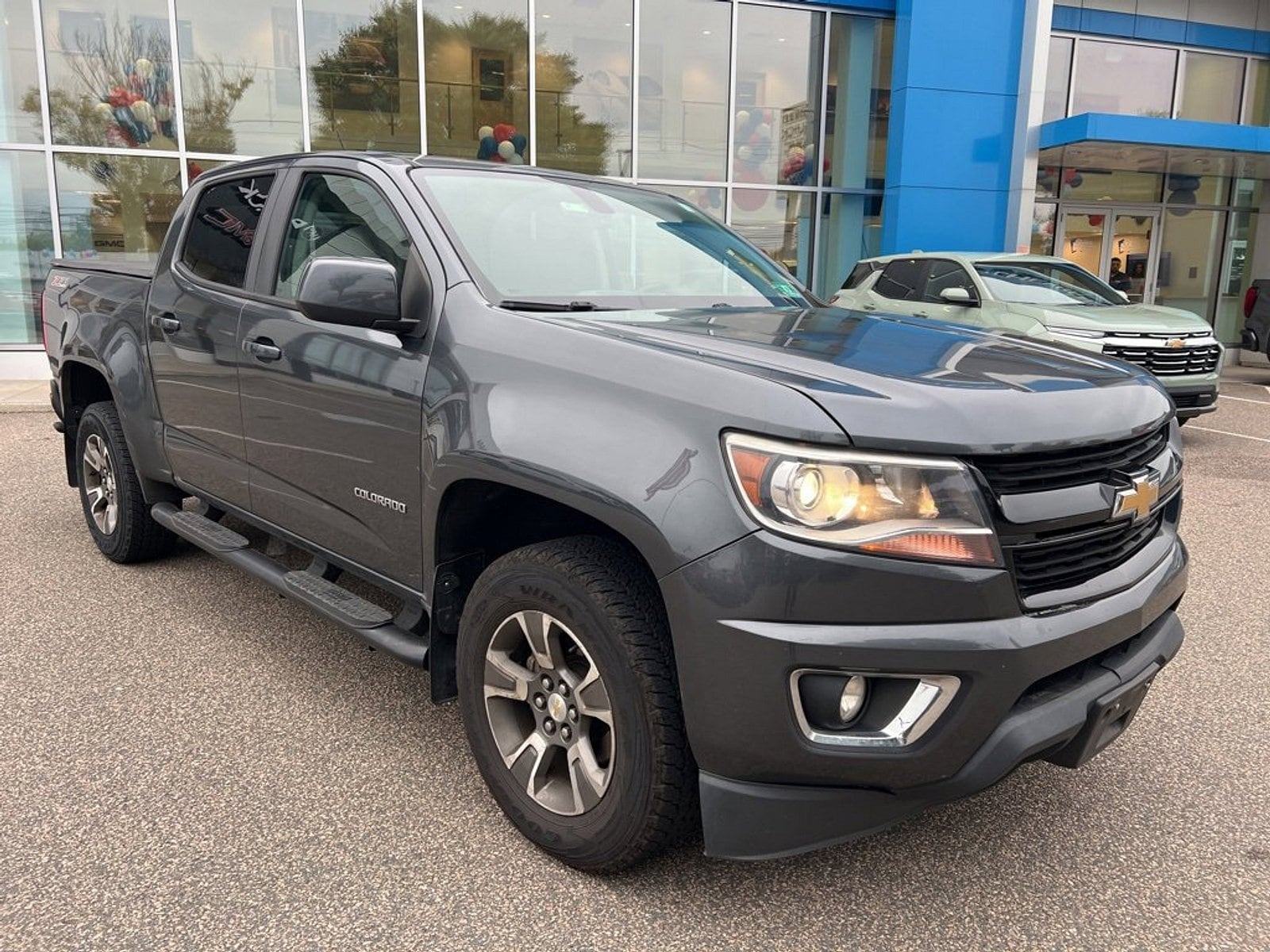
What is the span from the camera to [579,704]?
2.28 m

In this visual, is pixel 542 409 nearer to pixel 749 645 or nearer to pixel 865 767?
pixel 749 645

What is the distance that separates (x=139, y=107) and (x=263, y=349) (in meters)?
11.1

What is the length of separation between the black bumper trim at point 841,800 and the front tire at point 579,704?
0.48ft

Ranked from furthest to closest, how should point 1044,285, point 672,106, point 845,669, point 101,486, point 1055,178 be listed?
point 1055,178
point 672,106
point 1044,285
point 101,486
point 845,669

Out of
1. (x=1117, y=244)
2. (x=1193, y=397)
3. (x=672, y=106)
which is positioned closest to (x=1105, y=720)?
(x=1193, y=397)

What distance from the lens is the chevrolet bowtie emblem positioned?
215 centimetres

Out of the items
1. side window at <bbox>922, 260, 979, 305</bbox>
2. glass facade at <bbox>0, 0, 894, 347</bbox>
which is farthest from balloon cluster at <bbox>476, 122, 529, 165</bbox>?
side window at <bbox>922, 260, 979, 305</bbox>

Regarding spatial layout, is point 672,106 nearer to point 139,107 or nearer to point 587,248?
point 139,107

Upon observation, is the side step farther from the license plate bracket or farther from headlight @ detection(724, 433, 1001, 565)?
the license plate bracket

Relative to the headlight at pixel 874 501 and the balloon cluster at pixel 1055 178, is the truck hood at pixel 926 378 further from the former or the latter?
the balloon cluster at pixel 1055 178

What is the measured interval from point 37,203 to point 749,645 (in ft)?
43.6

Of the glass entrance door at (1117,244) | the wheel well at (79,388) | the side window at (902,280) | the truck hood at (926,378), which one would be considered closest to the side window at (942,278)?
the side window at (902,280)

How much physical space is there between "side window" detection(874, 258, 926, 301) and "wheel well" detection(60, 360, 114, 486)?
761cm

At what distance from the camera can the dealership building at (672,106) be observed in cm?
1209
